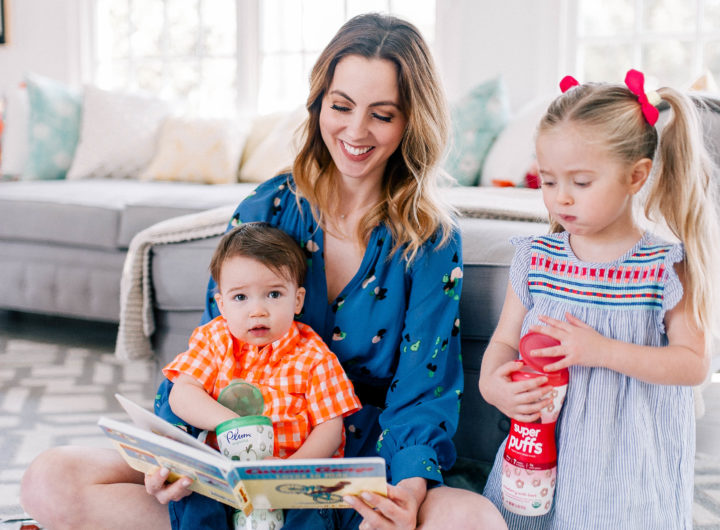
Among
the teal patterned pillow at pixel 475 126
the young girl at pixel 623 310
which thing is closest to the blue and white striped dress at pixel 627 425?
the young girl at pixel 623 310

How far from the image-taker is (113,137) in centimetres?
345

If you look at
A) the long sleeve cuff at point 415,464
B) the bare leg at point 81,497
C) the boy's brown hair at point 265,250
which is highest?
the boy's brown hair at point 265,250

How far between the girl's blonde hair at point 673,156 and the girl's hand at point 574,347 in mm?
138

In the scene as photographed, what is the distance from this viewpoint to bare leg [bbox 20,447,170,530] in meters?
1.12

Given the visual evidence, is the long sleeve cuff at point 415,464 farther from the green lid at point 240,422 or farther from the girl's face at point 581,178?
the girl's face at point 581,178

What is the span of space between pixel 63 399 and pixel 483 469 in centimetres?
119

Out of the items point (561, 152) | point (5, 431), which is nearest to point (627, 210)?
point (561, 152)

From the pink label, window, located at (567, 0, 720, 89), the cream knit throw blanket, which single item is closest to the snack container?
the pink label

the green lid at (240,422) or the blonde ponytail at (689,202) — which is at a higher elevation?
the blonde ponytail at (689,202)

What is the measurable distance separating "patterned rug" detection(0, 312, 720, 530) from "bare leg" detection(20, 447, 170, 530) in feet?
1.16

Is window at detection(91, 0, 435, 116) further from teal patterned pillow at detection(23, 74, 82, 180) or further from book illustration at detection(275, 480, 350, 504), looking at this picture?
book illustration at detection(275, 480, 350, 504)

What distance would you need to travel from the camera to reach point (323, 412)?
1.22 metres

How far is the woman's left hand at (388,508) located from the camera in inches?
38.5

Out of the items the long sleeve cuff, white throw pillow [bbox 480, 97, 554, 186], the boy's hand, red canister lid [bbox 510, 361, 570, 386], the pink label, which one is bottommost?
the long sleeve cuff
